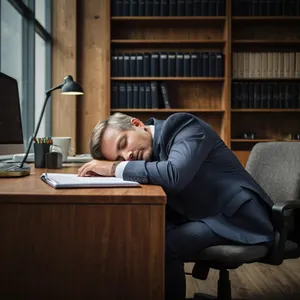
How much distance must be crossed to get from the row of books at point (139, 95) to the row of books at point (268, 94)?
2.26 ft

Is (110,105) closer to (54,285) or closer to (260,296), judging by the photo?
(260,296)

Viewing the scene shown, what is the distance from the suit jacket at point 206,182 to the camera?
1.46 m

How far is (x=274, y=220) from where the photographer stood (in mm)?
1559

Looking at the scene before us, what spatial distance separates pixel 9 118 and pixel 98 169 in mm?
637

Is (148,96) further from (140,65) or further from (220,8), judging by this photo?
(220,8)

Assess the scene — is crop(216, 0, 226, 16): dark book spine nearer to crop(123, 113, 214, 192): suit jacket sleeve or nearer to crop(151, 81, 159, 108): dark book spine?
crop(151, 81, 159, 108): dark book spine

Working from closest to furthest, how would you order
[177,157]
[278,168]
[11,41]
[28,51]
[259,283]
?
1. [177,157]
2. [278,168]
3. [259,283]
4. [11,41]
5. [28,51]

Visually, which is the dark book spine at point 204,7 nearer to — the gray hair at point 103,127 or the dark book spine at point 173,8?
the dark book spine at point 173,8

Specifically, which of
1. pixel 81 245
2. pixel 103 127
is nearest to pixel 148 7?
pixel 103 127

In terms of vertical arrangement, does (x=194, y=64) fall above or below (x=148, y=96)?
above

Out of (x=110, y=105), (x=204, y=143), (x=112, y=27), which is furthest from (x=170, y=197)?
(x=112, y=27)

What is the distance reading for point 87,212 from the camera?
1.08 metres

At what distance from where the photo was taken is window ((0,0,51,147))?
134 inches

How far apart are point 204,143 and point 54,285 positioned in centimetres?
65
